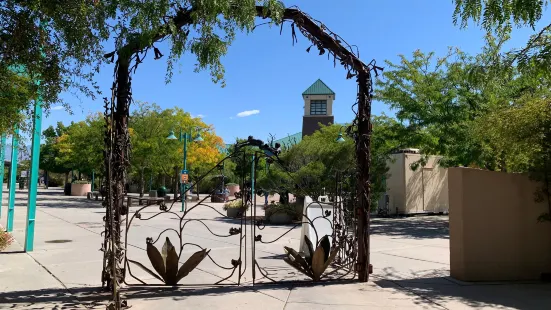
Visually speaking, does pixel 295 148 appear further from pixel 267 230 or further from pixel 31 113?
pixel 31 113

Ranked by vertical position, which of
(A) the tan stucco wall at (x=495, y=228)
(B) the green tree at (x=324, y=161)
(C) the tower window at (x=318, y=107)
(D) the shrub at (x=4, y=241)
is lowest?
(D) the shrub at (x=4, y=241)

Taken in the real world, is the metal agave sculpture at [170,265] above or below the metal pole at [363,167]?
below

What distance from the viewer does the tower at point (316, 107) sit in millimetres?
51781

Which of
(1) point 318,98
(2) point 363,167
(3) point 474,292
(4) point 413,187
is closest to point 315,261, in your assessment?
(2) point 363,167

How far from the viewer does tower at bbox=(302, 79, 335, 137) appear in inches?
2039

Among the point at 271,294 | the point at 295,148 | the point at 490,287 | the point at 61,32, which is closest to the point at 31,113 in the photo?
the point at 61,32

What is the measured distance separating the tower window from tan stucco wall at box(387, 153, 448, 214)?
2892cm

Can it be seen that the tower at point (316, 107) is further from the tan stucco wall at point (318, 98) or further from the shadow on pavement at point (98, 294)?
the shadow on pavement at point (98, 294)

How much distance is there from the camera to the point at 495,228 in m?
7.35

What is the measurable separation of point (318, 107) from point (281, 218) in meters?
36.7

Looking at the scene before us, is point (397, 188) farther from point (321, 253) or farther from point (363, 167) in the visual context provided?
point (321, 253)

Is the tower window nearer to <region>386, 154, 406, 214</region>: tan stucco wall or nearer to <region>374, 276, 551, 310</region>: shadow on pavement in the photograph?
<region>386, 154, 406, 214</region>: tan stucco wall

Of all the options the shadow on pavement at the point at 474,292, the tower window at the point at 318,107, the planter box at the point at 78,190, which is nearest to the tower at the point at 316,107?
the tower window at the point at 318,107

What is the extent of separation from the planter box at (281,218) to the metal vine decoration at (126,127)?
10422mm
